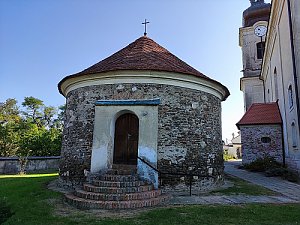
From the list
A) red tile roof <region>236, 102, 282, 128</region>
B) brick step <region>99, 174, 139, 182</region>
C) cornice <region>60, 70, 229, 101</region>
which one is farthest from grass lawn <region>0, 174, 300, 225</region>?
red tile roof <region>236, 102, 282, 128</region>

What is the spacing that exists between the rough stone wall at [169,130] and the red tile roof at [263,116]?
8740mm

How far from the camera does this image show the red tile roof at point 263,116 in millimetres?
17469

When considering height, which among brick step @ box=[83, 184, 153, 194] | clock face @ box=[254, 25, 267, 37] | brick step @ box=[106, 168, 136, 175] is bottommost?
brick step @ box=[83, 184, 153, 194]

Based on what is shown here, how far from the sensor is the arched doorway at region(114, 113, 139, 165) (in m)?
9.73

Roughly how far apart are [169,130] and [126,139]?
5.70 feet

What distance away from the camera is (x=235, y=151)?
5266 cm

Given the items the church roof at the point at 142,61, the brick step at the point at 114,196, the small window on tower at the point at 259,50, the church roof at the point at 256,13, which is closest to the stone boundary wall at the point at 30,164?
the church roof at the point at 142,61

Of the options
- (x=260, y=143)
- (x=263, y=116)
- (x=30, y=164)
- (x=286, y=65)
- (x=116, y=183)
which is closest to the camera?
(x=116, y=183)

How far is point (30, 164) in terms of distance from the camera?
21391mm

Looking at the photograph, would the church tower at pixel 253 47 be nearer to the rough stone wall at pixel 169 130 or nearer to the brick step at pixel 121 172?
the rough stone wall at pixel 169 130

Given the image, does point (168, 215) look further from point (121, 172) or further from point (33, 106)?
point (33, 106)

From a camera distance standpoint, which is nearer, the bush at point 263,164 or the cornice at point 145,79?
the cornice at point 145,79

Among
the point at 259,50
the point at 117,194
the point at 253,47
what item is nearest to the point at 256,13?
the point at 253,47

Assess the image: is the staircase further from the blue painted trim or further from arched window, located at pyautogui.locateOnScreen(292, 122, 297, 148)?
arched window, located at pyautogui.locateOnScreen(292, 122, 297, 148)
